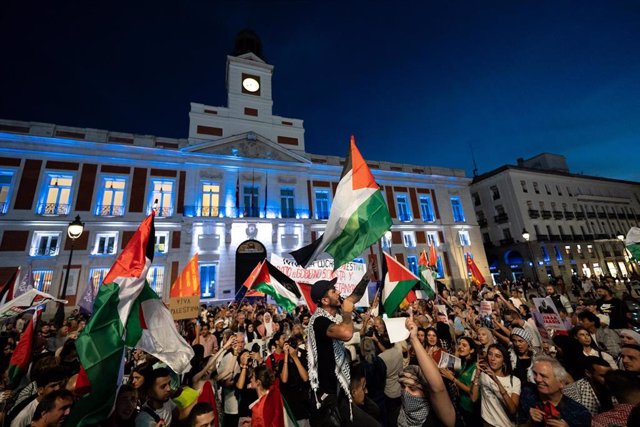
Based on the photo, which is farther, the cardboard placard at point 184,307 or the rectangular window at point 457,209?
the rectangular window at point 457,209

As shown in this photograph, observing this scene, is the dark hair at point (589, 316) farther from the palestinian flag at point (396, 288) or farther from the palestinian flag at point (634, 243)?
Answer: the palestinian flag at point (634, 243)

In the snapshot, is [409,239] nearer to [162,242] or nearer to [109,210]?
[162,242]

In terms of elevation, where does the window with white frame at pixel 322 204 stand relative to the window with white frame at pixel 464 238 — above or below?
above

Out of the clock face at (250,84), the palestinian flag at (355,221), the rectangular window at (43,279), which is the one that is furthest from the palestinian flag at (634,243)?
the rectangular window at (43,279)

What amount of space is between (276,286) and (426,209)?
84.6 ft

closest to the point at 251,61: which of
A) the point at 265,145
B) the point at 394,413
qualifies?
the point at 265,145

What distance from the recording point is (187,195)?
21.6 m

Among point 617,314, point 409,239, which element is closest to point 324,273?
point 617,314

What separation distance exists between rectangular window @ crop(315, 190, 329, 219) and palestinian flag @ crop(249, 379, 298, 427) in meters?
22.3

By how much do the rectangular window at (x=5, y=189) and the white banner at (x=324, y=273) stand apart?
20194 mm

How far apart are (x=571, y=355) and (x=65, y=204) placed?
85.0 ft

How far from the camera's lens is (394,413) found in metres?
3.98

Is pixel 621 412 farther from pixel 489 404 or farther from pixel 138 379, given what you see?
pixel 138 379

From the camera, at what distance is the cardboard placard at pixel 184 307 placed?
23.9ft
